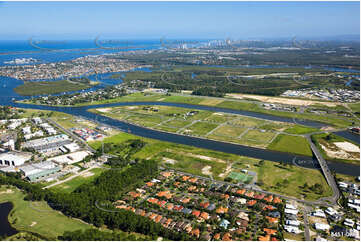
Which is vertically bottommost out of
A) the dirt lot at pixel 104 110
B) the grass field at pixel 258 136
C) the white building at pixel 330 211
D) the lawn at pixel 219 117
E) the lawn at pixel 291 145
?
the white building at pixel 330 211

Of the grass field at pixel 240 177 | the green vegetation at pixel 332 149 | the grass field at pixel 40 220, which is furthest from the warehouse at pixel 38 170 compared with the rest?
the green vegetation at pixel 332 149

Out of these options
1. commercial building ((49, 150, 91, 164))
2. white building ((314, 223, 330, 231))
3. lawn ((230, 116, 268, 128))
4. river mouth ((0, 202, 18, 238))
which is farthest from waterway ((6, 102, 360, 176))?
river mouth ((0, 202, 18, 238))

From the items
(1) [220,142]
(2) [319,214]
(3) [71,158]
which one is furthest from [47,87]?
(2) [319,214]

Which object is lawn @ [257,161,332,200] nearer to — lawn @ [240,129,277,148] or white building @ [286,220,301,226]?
white building @ [286,220,301,226]

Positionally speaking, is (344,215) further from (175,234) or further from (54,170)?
(54,170)

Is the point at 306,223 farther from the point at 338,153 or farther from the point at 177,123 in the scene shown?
the point at 177,123

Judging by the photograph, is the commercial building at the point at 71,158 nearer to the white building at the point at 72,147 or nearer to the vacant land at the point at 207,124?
the white building at the point at 72,147

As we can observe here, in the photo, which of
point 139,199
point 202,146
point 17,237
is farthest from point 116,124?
point 17,237
